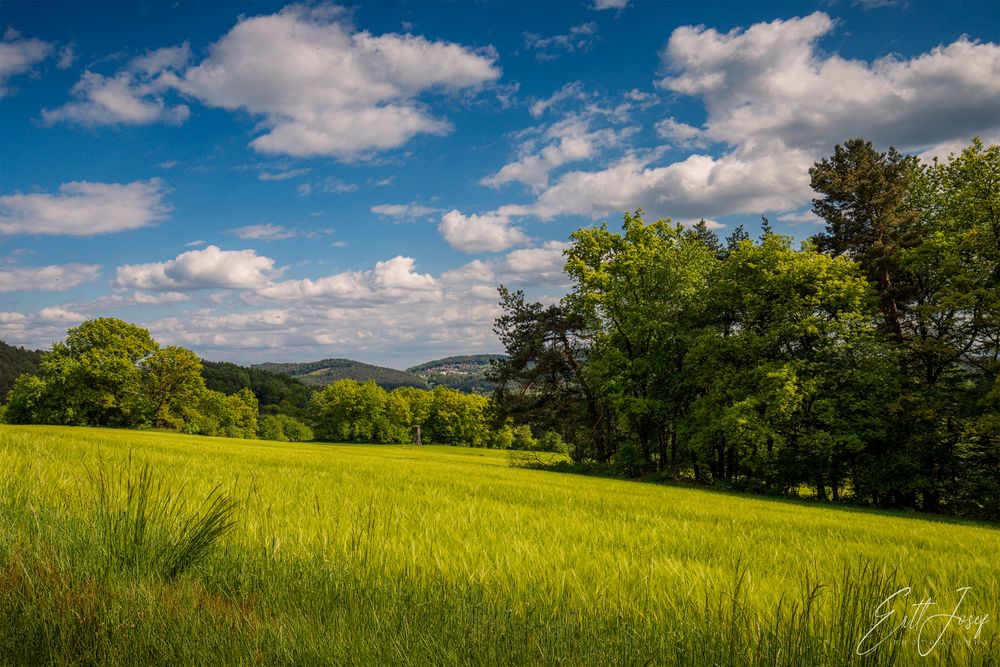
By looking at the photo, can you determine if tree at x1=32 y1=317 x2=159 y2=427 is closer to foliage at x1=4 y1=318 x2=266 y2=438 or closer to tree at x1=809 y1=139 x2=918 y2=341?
foliage at x1=4 y1=318 x2=266 y2=438

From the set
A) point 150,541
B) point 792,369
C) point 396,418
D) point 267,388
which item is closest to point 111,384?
point 396,418

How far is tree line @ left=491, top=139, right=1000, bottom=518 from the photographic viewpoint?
23250 millimetres

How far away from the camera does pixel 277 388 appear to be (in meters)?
169

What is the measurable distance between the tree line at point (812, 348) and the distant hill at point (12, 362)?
601 ft

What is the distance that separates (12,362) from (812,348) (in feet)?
783

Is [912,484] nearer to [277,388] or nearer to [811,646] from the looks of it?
[811,646]

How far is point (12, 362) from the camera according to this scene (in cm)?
17312

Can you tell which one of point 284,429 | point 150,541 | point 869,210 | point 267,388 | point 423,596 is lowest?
point 284,429

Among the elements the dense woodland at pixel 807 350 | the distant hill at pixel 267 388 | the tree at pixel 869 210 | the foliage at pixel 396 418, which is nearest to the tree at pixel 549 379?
the dense woodland at pixel 807 350

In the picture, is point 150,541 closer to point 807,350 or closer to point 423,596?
point 423,596

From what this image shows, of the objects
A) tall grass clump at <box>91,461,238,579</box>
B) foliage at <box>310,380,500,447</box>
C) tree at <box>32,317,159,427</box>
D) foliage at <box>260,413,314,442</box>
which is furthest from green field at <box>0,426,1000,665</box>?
foliage at <box>260,413,314,442</box>

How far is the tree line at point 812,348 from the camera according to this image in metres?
23.2

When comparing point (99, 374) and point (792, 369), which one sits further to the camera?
point (99, 374)

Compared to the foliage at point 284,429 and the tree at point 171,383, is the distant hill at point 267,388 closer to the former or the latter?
the foliage at point 284,429
